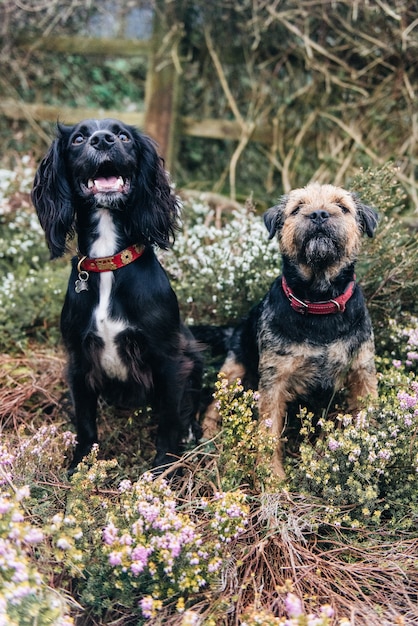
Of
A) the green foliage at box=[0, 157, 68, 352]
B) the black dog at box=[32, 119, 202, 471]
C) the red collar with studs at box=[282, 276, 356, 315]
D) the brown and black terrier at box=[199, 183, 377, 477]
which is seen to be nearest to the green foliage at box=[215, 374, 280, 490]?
the brown and black terrier at box=[199, 183, 377, 477]

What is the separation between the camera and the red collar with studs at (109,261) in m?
3.26

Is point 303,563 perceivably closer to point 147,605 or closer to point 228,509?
point 228,509

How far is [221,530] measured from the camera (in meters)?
2.51

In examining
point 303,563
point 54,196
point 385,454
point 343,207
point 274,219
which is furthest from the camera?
point 274,219

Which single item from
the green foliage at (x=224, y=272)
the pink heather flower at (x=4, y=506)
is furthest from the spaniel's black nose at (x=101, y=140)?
the pink heather flower at (x=4, y=506)

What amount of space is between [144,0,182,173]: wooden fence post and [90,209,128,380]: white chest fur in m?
3.69

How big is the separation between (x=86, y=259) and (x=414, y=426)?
6.07ft

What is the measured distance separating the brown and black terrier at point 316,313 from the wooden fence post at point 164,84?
361 cm

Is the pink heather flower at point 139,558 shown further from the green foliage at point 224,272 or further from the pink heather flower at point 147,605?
the green foliage at point 224,272

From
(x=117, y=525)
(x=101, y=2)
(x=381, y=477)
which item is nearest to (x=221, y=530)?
(x=117, y=525)

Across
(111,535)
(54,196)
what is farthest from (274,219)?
(111,535)

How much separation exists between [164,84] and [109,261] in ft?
13.8

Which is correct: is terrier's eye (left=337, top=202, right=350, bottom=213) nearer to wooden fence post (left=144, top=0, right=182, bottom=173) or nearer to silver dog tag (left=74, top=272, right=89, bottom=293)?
silver dog tag (left=74, top=272, right=89, bottom=293)

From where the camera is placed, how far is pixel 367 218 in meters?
3.53
